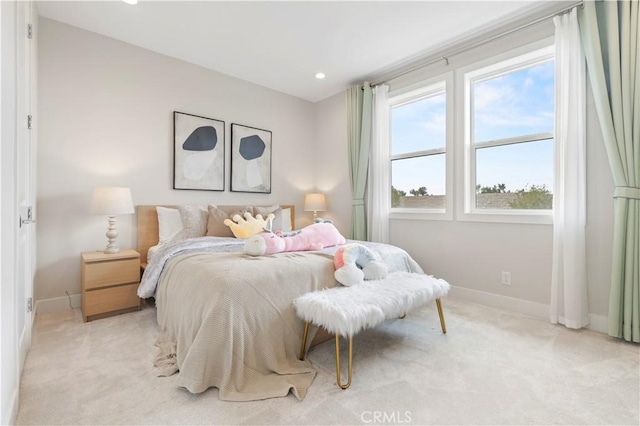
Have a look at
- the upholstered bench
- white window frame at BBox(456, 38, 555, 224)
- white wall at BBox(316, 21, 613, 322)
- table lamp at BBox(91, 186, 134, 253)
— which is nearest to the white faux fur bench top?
the upholstered bench

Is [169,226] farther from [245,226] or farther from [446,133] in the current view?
[446,133]

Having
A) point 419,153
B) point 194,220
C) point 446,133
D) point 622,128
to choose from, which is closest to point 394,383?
point 622,128

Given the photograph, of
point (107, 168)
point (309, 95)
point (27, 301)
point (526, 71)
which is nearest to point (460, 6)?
point (526, 71)

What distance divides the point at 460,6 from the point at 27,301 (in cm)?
400

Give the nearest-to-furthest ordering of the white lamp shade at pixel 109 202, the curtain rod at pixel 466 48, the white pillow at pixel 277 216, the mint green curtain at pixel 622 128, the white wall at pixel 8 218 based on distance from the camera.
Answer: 1. the white wall at pixel 8 218
2. the mint green curtain at pixel 622 128
3. the curtain rod at pixel 466 48
4. the white lamp shade at pixel 109 202
5. the white pillow at pixel 277 216

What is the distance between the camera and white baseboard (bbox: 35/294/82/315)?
2.68m

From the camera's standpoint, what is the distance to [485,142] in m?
3.10

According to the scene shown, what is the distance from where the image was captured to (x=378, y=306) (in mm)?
1737

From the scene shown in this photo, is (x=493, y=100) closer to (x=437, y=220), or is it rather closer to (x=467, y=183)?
(x=467, y=183)

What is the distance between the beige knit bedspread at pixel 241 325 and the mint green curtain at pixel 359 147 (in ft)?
6.67

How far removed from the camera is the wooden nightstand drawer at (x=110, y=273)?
8.22ft

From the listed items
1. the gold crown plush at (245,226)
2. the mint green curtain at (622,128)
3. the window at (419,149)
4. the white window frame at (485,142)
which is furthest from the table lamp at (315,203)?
the mint green curtain at (622,128)

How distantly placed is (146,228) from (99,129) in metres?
1.07

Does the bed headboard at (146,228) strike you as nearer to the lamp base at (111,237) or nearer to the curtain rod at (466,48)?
the lamp base at (111,237)
